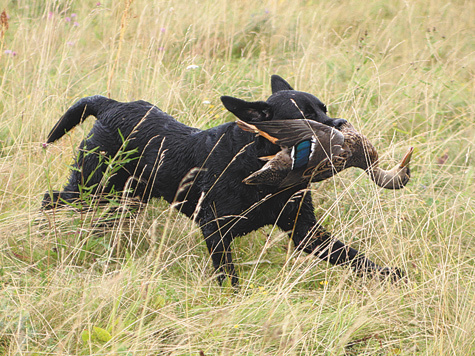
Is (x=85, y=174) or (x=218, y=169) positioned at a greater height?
(x=218, y=169)

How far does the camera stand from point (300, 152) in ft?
9.12

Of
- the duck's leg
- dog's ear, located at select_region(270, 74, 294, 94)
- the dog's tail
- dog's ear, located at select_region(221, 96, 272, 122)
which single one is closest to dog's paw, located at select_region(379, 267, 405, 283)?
the duck's leg

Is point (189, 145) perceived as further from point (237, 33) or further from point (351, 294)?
point (237, 33)

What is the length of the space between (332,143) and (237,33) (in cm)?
349

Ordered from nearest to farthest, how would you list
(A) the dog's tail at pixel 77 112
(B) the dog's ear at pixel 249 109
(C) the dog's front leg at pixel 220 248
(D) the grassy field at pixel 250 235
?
(D) the grassy field at pixel 250 235 < (B) the dog's ear at pixel 249 109 < (C) the dog's front leg at pixel 220 248 < (A) the dog's tail at pixel 77 112

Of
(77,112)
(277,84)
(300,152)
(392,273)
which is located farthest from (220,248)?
(77,112)

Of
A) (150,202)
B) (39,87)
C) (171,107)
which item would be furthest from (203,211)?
(39,87)

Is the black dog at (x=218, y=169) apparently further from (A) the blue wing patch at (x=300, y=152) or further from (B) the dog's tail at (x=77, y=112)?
(A) the blue wing patch at (x=300, y=152)

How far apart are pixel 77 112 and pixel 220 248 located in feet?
4.35

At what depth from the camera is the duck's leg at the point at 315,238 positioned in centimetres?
307

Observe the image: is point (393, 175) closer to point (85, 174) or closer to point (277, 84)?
point (277, 84)

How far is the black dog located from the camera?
3.07 metres

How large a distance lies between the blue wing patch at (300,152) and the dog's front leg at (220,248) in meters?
0.59

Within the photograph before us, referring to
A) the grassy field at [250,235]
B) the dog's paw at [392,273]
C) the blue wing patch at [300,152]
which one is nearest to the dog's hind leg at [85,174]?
the grassy field at [250,235]
